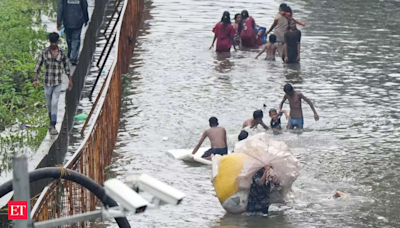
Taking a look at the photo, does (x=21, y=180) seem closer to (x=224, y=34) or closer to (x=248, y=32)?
(x=224, y=34)

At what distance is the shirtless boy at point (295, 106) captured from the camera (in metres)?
15.0

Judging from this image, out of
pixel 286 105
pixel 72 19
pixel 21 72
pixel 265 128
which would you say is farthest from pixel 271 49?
pixel 21 72

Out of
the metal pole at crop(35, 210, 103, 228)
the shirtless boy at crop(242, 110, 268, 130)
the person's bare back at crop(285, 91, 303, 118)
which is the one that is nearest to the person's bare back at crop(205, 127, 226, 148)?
the shirtless boy at crop(242, 110, 268, 130)

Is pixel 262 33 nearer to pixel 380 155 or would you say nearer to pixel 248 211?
pixel 380 155

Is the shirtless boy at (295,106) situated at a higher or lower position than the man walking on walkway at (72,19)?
lower

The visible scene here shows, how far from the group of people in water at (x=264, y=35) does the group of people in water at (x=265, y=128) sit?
4407 millimetres

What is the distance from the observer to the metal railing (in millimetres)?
8477

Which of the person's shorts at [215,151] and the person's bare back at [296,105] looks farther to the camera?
the person's bare back at [296,105]

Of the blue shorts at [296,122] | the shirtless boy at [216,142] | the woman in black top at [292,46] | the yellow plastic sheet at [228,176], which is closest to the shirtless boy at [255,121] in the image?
the blue shorts at [296,122]

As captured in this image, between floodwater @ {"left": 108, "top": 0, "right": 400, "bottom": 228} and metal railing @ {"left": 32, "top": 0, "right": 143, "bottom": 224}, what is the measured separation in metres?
0.43

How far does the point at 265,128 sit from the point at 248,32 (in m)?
7.46

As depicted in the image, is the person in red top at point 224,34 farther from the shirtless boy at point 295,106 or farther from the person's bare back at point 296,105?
the person's bare back at point 296,105

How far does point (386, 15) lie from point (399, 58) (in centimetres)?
574

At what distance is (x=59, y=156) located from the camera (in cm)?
1391
